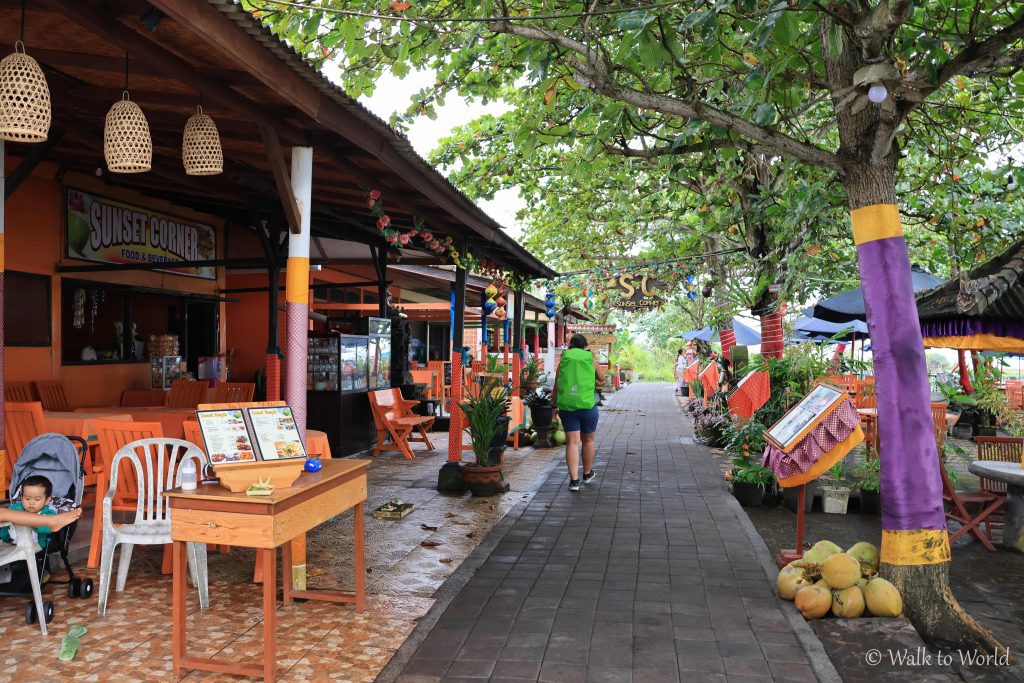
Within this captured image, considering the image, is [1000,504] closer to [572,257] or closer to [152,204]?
[152,204]

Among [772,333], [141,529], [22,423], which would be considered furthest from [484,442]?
[772,333]

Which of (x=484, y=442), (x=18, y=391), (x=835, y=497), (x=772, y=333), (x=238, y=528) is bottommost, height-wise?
(x=835, y=497)

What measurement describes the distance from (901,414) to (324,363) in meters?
6.87

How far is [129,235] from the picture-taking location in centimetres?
921

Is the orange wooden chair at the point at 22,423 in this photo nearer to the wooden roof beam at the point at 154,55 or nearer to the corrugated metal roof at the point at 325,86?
the wooden roof beam at the point at 154,55

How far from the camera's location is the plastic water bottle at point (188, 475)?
10.5 ft

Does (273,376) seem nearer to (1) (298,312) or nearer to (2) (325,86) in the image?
(1) (298,312)

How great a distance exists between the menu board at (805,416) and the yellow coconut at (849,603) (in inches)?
36.7

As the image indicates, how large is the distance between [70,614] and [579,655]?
273cm

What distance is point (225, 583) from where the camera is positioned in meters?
4.47

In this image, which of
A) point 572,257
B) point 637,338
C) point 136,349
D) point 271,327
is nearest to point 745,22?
point 271,327

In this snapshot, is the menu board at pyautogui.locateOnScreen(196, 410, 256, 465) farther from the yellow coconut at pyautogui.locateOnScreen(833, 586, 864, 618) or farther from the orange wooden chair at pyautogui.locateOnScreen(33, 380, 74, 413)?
the orange wooden chair at pyautogui.locateOnScreen(33, 380, 74, 413)

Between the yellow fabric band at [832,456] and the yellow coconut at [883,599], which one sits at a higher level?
the yellow fabric band at [832,456]

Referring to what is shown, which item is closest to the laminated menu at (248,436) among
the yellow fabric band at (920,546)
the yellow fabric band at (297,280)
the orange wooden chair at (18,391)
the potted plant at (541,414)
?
the yellow fabric band at (297,280)
